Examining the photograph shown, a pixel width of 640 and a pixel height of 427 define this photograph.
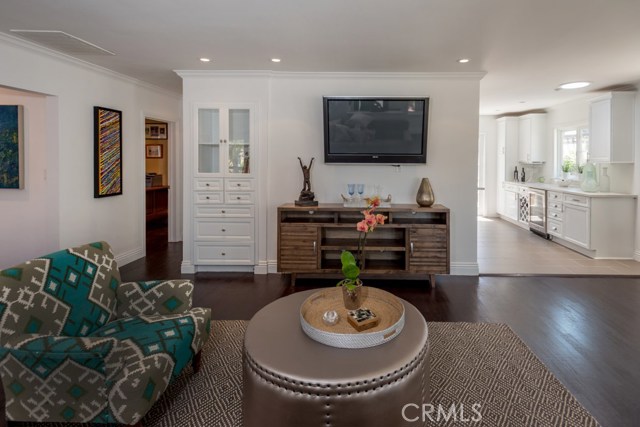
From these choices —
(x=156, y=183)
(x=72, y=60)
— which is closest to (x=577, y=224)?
(x=72, y=60)

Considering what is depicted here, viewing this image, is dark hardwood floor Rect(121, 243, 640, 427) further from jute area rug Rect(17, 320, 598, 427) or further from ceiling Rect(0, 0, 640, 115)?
ceiling Rect(0, 0, 640, 115)

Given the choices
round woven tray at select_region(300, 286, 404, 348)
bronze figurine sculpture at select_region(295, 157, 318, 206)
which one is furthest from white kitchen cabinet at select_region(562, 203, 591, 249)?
round woven tray at select_region(300, 286, 404, 348)

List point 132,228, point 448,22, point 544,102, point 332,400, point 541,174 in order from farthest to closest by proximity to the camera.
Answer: point 541,174
point 544,102
point 132,228
point 448,22
point 332,400

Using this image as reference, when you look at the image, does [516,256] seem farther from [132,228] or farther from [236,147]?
[132,228]

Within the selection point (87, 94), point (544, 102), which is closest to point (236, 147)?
point (87, 94)

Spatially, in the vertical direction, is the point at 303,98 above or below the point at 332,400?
above

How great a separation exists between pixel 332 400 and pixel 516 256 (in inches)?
197

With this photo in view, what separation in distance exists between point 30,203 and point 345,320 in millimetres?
4029

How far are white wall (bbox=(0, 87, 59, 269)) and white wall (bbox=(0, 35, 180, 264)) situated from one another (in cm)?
4

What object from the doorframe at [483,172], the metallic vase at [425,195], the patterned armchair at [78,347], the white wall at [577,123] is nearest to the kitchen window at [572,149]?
the white wall at [577,123]

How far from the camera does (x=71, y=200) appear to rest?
4234 millimetres

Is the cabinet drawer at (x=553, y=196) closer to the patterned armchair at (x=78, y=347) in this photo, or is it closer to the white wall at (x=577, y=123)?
the white wall at (x=577, y=123)

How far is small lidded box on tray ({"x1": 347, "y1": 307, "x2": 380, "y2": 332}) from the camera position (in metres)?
1.86

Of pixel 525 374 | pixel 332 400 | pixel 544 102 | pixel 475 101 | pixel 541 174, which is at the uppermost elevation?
pixel 544 102
